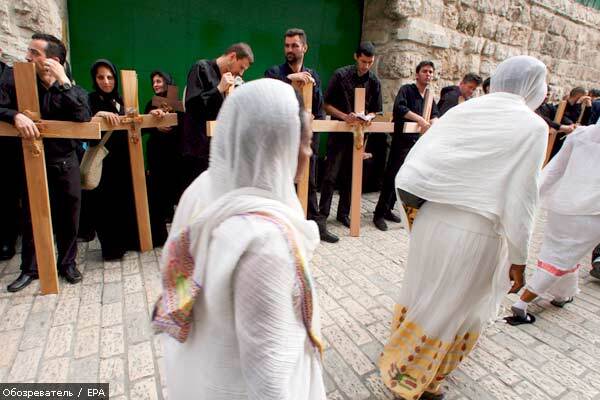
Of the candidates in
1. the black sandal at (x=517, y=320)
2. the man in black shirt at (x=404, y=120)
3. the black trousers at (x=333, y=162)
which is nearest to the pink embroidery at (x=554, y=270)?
the black sandal at (x=517, y=320)

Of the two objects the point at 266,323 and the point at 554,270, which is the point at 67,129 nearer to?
the point at 266,323

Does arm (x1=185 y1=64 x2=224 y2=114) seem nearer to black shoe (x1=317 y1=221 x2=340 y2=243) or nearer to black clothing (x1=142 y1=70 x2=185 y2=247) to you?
black clothing (x1=142 y1=70 x2=185 y2=247)

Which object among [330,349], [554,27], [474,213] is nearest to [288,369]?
[474,213]

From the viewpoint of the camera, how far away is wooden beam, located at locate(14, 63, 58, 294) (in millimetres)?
2252

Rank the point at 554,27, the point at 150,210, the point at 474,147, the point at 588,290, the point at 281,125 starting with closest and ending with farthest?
1. the point at 281,125
2. the point at 474,147
3. the point at 588,290
4. the point at 150,210
5. the point at 554,27

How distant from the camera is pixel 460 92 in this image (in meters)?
4.83

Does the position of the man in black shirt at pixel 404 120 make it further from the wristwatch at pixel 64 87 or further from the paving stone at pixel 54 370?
the paving stone at pixel 54 370

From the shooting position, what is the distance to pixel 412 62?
17.7 feet

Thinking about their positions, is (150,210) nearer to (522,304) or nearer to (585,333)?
(522,304)

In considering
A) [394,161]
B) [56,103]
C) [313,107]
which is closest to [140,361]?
[56,103]

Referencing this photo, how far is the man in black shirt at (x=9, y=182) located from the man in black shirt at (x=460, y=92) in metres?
4.70

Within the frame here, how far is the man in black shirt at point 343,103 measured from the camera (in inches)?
153

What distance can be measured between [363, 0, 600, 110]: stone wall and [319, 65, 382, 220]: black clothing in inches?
66.1

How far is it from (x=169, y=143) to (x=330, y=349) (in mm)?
2467
